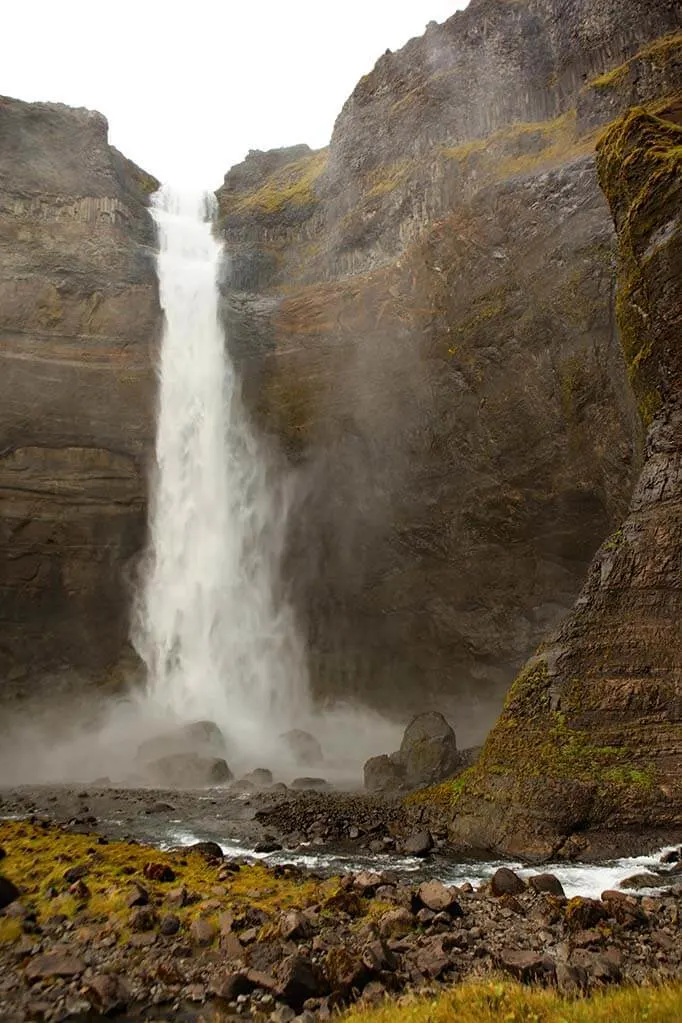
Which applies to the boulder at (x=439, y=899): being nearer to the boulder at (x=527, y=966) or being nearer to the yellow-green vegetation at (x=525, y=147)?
the boulder at (x=527, y=966)

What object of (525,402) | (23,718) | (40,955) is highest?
(525,402)

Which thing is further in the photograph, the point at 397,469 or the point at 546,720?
the point at 397,469

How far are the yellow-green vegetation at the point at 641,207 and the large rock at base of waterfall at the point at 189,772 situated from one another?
19.4m

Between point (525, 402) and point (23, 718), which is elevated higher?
point (525, 402)

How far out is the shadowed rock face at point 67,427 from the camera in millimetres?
36469

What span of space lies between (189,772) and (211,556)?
1388cm

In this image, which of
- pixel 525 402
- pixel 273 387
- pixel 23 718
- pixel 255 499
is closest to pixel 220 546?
pixel 255 499

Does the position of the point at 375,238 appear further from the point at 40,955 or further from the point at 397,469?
the point at 40,955

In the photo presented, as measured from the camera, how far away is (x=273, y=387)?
38.9 meters

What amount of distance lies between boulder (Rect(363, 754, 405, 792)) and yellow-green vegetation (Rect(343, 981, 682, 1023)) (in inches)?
657

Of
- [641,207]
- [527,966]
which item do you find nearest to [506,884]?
[527,966]

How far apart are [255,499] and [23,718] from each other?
55.4ft

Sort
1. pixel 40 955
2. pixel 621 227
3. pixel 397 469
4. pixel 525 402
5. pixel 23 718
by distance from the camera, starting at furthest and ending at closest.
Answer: pixel 23 718
pixel 397 469
pixel 525 402
pixel 621 227
pixel 40 955

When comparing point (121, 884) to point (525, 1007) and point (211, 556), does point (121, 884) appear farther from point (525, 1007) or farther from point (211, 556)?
point (211, 556)
